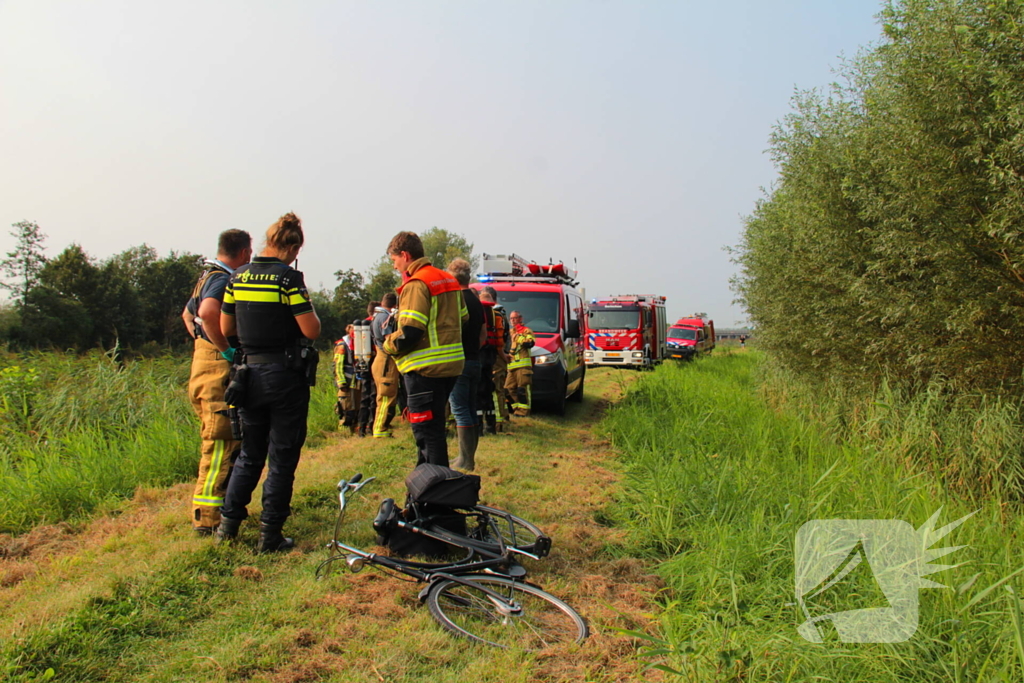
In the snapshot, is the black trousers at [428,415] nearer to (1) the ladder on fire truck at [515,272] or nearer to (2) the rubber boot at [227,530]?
(2) the rubber boot at [227,530]

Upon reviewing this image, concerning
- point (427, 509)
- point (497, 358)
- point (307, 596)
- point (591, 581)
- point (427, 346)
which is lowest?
point (591, 581)

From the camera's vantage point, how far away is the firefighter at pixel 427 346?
15.9 ft

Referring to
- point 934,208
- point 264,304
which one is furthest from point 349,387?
point 934,208

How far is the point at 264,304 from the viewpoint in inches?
163

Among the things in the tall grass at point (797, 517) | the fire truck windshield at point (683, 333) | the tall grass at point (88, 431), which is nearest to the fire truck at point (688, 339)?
the fire truck windshield at point (683, 333)

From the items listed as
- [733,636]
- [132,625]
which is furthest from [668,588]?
[132,625]

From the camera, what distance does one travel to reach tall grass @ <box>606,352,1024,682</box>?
2887 mm

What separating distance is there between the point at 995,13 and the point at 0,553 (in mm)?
8782

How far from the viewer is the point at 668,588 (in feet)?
13.0

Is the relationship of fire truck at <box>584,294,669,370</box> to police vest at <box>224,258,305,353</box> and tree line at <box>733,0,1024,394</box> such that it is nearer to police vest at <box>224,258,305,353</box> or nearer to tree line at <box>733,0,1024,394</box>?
tree line at <box>733,0,1024,394</box>

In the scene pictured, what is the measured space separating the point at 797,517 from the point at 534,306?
6.99 meters

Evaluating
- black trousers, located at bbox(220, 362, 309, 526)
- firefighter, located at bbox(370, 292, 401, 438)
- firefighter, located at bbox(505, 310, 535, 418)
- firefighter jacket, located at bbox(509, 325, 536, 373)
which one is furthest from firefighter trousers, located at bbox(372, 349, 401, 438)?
black trousers, located at bbox(220, 362, 309, 526)

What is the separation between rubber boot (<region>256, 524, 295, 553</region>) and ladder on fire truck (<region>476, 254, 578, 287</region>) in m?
7.88

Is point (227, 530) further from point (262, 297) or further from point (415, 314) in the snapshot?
point (415, 314)
